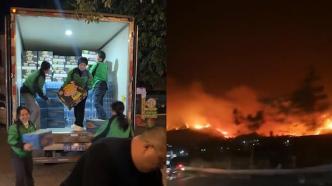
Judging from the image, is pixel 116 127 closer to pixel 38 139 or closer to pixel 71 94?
pixel 38 139

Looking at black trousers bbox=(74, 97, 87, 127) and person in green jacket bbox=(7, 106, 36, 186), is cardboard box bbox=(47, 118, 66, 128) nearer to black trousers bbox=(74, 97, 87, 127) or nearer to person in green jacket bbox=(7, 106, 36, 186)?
black trousers bbox=(74, 97, 87, 127)

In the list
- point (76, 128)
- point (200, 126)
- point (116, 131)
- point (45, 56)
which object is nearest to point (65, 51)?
point (45, 56)

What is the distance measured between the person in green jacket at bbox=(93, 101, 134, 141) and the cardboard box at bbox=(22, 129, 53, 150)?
66 centimetres

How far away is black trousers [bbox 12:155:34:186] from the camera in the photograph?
6195 mm

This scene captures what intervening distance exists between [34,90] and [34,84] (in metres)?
0.09

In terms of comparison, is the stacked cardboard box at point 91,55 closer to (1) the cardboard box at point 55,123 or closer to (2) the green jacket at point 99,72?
(2) the green jacket at point 99,72

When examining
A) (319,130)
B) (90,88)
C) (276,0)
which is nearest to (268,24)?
(276,0)

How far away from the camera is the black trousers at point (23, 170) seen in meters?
6.20

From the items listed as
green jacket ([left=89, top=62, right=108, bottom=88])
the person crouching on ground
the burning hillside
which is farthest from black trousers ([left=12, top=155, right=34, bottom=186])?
the person crouching on ground

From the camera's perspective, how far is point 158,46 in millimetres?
7473

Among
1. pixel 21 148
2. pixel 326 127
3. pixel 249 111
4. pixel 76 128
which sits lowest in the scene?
pixel 21 148

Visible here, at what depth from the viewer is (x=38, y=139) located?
677 cm

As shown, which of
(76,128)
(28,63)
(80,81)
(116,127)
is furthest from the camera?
(80,81)

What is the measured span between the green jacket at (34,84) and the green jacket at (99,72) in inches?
32.0
